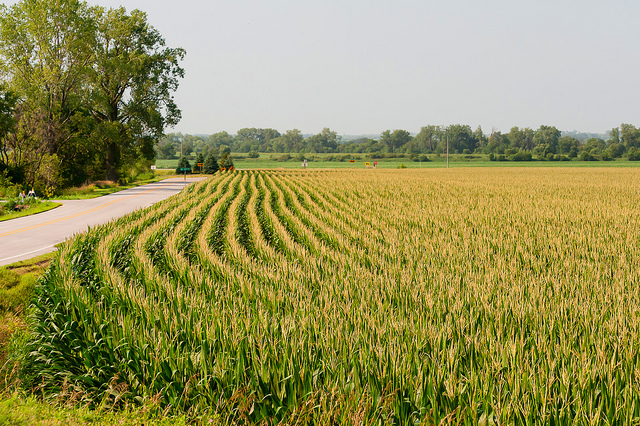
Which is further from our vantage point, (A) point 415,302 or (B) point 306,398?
(A) point 415,302

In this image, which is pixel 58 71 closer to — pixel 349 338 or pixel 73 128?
pixel 73 128

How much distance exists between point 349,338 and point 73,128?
4016cm

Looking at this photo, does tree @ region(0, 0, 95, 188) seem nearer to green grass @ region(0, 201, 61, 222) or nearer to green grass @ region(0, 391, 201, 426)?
green grass @ region(0, 201, 61, 222)

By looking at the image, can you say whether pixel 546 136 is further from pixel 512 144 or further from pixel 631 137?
pixel 631 137

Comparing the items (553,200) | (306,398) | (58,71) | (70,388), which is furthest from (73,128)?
(306,398)

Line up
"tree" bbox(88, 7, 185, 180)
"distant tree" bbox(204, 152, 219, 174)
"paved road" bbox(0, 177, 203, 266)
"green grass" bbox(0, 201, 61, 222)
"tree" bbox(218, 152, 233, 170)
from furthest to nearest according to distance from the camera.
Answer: "tree" bbox(218, 152, 233, 170), "distant tree" bbox(204, 152, 219, 174), "tree" bbox(88, 7, 185, 180), "green grass" bbox(0, 201, 61, 222), "paved road" bbox(0, 177, 203, 266)

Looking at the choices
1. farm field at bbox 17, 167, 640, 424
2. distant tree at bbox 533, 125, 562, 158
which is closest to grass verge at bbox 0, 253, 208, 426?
farm field at bbox 17, 167, 640, 424

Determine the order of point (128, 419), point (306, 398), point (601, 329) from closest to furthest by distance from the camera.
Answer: point (306, 398) → point (128, 419) → point (601, 329)

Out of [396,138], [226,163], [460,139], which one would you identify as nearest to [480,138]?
[460,139]

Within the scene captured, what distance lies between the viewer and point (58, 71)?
1385 inches

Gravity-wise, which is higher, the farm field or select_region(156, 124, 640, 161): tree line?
select_region(156, 124, 640, 161): tree line

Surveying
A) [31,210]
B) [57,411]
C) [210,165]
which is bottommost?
[57,411]

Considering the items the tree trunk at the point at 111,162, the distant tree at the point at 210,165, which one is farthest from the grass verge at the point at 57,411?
the distant tree at the point at 210,165

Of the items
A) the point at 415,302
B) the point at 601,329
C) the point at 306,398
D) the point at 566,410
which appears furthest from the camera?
the point at 415,302
